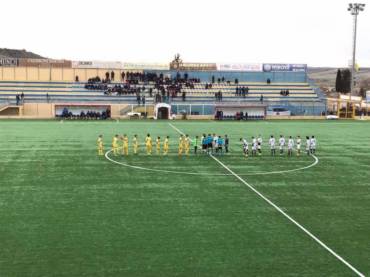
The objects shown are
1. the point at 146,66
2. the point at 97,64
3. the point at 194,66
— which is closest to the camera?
the point at 97,64

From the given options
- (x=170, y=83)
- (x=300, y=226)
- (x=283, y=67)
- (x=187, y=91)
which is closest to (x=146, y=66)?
(x=170, y=83)

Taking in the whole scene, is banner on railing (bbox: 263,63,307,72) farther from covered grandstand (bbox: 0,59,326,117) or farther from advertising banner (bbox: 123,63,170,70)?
advertising banner (bbox: 123,63,170,70)

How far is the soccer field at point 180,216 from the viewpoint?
39.2 feet

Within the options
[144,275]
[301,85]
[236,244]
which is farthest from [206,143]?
[301,85]

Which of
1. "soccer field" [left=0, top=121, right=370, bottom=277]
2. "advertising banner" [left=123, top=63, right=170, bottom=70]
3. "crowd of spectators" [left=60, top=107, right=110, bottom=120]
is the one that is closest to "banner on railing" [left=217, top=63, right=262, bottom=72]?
"advertising banner" [left=123, top=63, right=170, bottom=70]

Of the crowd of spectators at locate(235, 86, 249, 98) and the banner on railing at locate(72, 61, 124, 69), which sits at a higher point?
the banner on railing at locate(72, 61, 124, 69)

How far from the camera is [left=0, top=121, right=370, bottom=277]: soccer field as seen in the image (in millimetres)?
11961

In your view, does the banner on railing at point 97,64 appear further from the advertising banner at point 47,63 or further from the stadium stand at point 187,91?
the stadium stand at point 187,91

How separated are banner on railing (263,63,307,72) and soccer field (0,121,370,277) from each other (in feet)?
206

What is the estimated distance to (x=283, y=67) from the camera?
90.1 meters

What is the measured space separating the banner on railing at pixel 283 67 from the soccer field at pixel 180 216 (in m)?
62.6

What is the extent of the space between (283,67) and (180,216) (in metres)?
77.5

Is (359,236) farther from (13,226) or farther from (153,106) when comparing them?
(153,106)

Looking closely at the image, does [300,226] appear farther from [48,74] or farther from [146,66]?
[48,74]
